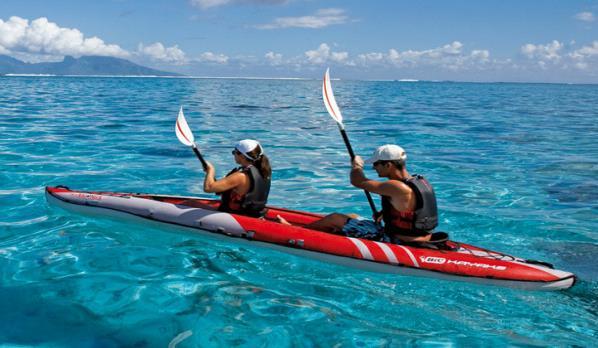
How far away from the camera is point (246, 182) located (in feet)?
23.3

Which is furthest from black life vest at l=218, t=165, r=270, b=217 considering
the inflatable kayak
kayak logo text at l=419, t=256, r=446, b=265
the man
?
kayak logo text at l=419, t=256, r=446, b=265

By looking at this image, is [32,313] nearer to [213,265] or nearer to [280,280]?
[213,265]

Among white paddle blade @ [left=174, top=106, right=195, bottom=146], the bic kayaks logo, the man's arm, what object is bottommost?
the bic kayaks logo

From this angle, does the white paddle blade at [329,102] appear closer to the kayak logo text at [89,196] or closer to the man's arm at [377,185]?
the man's arm at [377,185]

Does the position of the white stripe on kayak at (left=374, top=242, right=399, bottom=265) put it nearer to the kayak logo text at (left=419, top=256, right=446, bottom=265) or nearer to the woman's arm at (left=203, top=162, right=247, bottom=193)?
the kayak logo text at (left=419, top=256, right=446, bottom=265)

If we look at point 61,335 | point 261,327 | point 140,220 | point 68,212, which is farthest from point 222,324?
point 68,212

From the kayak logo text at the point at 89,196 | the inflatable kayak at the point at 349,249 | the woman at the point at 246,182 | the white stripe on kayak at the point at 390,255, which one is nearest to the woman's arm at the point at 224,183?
the woman at the point at 246,182

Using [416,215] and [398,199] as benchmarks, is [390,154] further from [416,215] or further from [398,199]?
[416,215]

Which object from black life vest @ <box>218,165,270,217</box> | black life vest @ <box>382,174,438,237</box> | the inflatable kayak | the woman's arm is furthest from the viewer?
black life vest @ <box>218,165,270,217</box>

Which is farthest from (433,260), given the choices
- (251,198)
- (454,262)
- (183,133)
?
(183,133)

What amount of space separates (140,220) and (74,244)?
963 mm

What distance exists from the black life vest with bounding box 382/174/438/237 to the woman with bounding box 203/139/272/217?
5.58ft

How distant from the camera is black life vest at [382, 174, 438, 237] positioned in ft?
19.9

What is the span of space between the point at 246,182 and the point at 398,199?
210 centimetres
